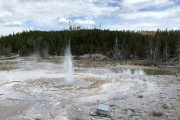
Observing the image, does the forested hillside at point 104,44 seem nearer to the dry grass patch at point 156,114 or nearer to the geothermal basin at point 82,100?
the geothermal basin at point 82,100

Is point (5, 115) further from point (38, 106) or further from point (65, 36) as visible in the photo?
point (65, 36)

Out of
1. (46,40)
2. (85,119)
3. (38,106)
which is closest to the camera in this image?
(85,119)

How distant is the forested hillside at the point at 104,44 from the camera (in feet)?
328

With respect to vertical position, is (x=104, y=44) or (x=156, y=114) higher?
(x=104, y=44)

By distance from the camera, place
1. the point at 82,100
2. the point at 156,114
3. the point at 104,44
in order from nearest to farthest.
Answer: the point at 156,114 < the point at 82,100 < the point at 104,44

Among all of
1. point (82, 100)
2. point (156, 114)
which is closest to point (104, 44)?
point (82, 100)

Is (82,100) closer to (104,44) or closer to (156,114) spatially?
(156,114)

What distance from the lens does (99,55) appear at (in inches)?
4806

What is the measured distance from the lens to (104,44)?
137 m

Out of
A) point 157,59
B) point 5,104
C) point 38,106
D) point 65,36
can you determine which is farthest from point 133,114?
point 65,36

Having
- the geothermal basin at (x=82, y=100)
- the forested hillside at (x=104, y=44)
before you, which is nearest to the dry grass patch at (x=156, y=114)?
the geothermal basin at (x=82, y=100)

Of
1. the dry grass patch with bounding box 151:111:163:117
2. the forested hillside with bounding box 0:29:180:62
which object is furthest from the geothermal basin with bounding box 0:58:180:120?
the forested hillside with bounding box 0:29:180:62

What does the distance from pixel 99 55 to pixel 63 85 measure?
83112mm

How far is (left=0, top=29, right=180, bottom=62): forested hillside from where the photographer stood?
99938mm
